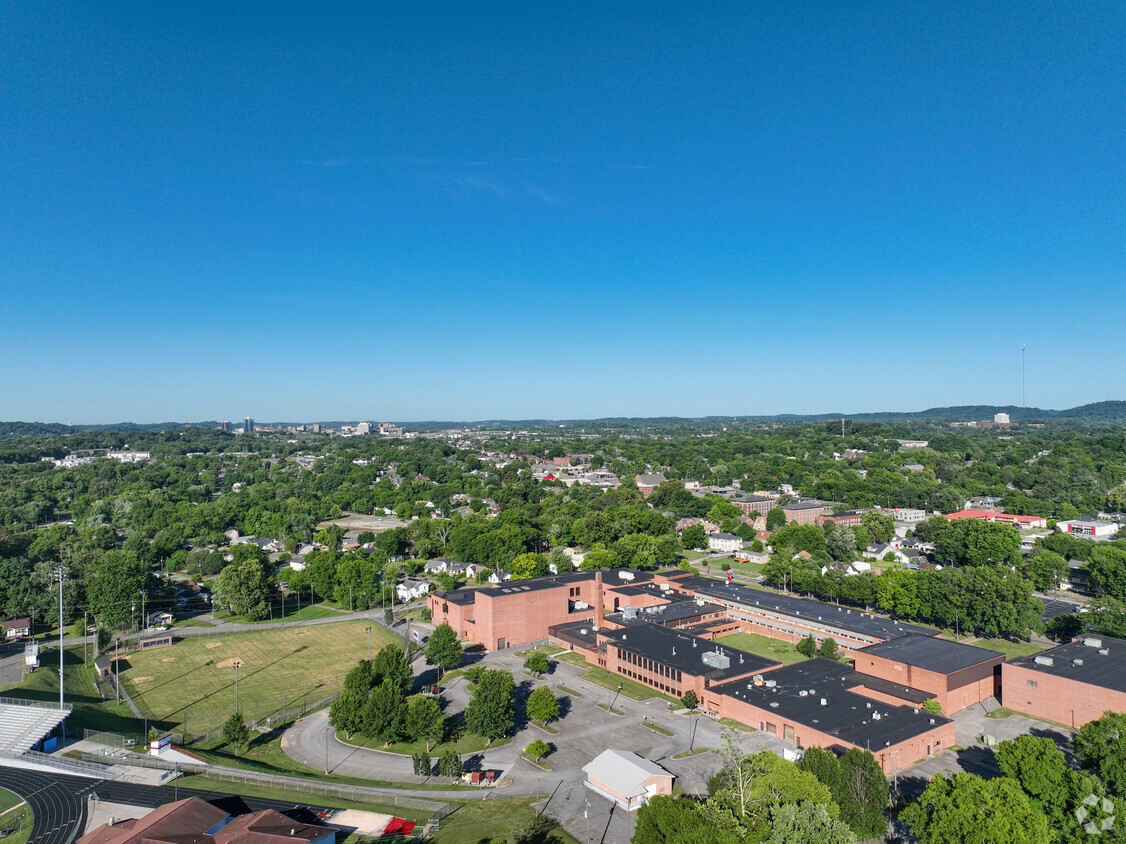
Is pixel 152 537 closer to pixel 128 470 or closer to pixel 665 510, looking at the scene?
pixel 128 470

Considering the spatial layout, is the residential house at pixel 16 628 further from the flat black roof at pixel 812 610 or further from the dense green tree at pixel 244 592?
the flat black roof at pixel 812 610

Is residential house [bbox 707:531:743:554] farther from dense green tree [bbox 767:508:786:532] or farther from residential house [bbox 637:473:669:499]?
residential house [bbox 637:473:669:499]

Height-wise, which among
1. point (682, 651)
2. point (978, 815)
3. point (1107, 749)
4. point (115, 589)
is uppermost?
point (978, 815)

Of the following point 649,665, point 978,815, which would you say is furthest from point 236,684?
point 978,815

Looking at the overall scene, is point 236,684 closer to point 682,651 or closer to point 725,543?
point 682,651

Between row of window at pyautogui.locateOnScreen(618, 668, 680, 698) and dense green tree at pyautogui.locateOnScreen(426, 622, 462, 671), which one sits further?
dense green tree at pyautogui.locateOnScreen(426, 622, 462, 671)

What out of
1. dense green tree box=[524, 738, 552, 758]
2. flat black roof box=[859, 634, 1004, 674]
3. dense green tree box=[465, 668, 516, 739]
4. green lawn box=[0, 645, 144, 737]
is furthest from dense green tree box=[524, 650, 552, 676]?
green lawn box=[0, 645, 144, 737]

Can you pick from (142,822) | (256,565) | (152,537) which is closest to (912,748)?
(142,822)
